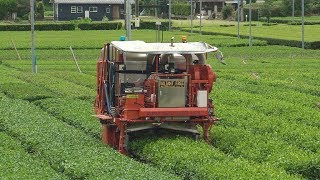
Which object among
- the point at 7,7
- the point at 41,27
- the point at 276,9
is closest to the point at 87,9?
the point at 7,7

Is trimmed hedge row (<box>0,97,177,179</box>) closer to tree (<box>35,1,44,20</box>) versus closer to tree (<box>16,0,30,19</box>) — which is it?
tree (<box>16,0,30,19</box>)

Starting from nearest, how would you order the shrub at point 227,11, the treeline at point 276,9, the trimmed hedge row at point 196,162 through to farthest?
1. the trimmed hedge row at point 196,162
2. the treeline at point 276,9
3. the shrub at point 227,11

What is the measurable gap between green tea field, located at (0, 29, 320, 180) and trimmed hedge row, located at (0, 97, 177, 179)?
0.8 inches

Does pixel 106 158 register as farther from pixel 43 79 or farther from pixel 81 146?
pixel 43 79

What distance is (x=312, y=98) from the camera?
110ft

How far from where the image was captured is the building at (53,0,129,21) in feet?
440

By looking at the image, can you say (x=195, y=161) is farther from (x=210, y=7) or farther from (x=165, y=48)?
(x=210, y=7)

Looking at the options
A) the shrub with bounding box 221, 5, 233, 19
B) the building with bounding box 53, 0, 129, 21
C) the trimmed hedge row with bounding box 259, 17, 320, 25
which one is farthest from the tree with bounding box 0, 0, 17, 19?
the trimmed hedge row with bounding box 259, 17, 320, 25

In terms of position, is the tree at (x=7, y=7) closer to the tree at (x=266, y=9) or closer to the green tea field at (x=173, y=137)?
the tree at (x=266, y=9)

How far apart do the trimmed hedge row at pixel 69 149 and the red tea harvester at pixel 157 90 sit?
833 millimetres

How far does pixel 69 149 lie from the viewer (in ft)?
72.4

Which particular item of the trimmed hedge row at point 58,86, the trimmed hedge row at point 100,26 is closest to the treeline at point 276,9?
the trimmed hedge row at point 100,26

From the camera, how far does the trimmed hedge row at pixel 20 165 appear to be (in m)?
18.8

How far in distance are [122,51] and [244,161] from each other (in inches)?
193
